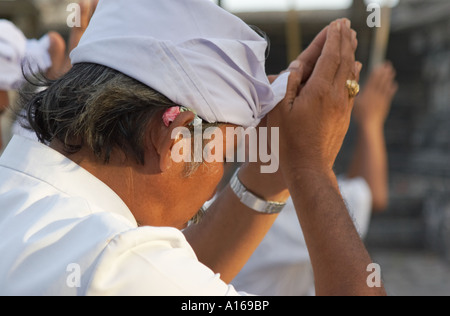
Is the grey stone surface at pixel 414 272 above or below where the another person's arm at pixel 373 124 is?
below

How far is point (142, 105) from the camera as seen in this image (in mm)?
1487

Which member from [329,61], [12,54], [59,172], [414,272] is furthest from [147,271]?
[414,272]

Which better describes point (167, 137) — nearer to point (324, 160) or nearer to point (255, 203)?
point (324, 160)

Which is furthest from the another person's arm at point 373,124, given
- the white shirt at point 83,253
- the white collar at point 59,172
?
the white shirt at point 83,253

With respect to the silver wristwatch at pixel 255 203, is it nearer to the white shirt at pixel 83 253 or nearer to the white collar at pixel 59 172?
the white collar at pixel 59 172

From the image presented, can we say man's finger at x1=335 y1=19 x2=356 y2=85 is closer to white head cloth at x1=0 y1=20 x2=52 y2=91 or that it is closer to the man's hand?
the man's hand

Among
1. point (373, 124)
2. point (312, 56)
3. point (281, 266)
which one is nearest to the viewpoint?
point (312, 56)

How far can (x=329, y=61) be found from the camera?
171 centimetres

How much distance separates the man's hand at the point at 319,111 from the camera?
63.8 inches

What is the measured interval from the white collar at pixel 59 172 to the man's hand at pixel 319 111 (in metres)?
0.47

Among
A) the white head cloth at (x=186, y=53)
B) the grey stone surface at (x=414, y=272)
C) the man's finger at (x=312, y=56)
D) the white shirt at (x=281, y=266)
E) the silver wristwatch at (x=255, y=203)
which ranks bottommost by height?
the grey stone surface at (x=414, y=272)

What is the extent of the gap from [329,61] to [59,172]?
0.78m
